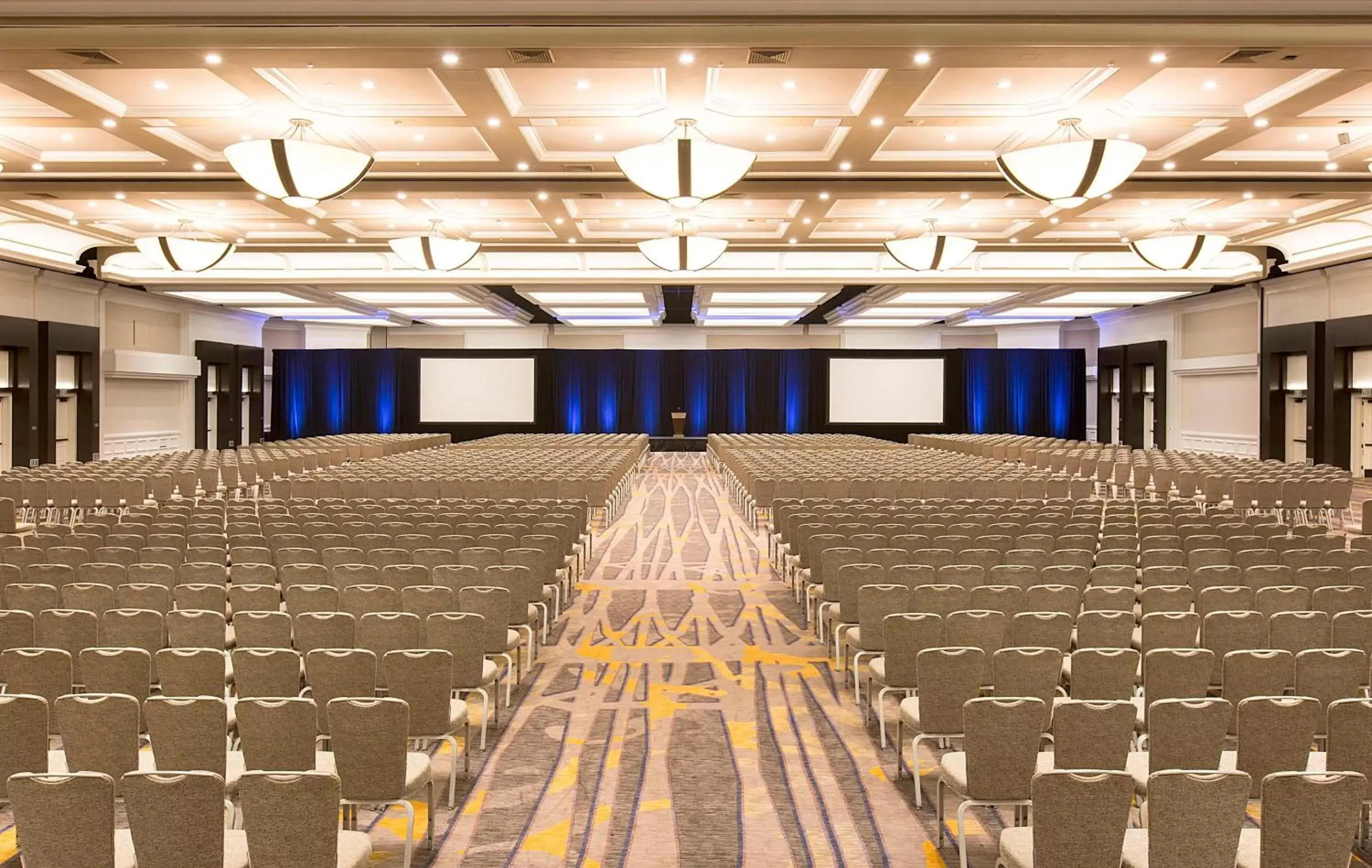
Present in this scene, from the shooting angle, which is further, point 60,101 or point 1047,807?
point 60,101

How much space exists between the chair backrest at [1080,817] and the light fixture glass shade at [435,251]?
14.4 metres

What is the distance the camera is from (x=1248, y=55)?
8289 mm

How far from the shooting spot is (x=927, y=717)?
185 inches

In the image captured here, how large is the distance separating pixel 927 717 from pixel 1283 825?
6.17ft

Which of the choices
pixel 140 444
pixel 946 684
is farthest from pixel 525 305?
pixel 946 684

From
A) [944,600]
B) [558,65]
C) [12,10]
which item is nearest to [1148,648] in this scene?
[944,600]

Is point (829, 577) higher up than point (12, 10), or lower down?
lower down

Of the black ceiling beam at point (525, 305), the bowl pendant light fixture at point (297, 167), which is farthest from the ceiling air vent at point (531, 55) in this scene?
the black ceiling beam at point (525, 305)

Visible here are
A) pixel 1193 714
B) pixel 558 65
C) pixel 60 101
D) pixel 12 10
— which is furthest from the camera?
pixel 60 101

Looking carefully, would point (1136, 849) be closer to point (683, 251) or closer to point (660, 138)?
point (660, 138)

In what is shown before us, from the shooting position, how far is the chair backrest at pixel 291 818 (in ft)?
9.66

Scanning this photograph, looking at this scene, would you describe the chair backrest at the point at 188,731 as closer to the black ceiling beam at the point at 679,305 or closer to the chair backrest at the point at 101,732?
the chair backrest at the point at 101,732

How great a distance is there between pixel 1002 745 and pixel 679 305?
92.6 ft

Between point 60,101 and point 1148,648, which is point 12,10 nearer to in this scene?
point 60,101
